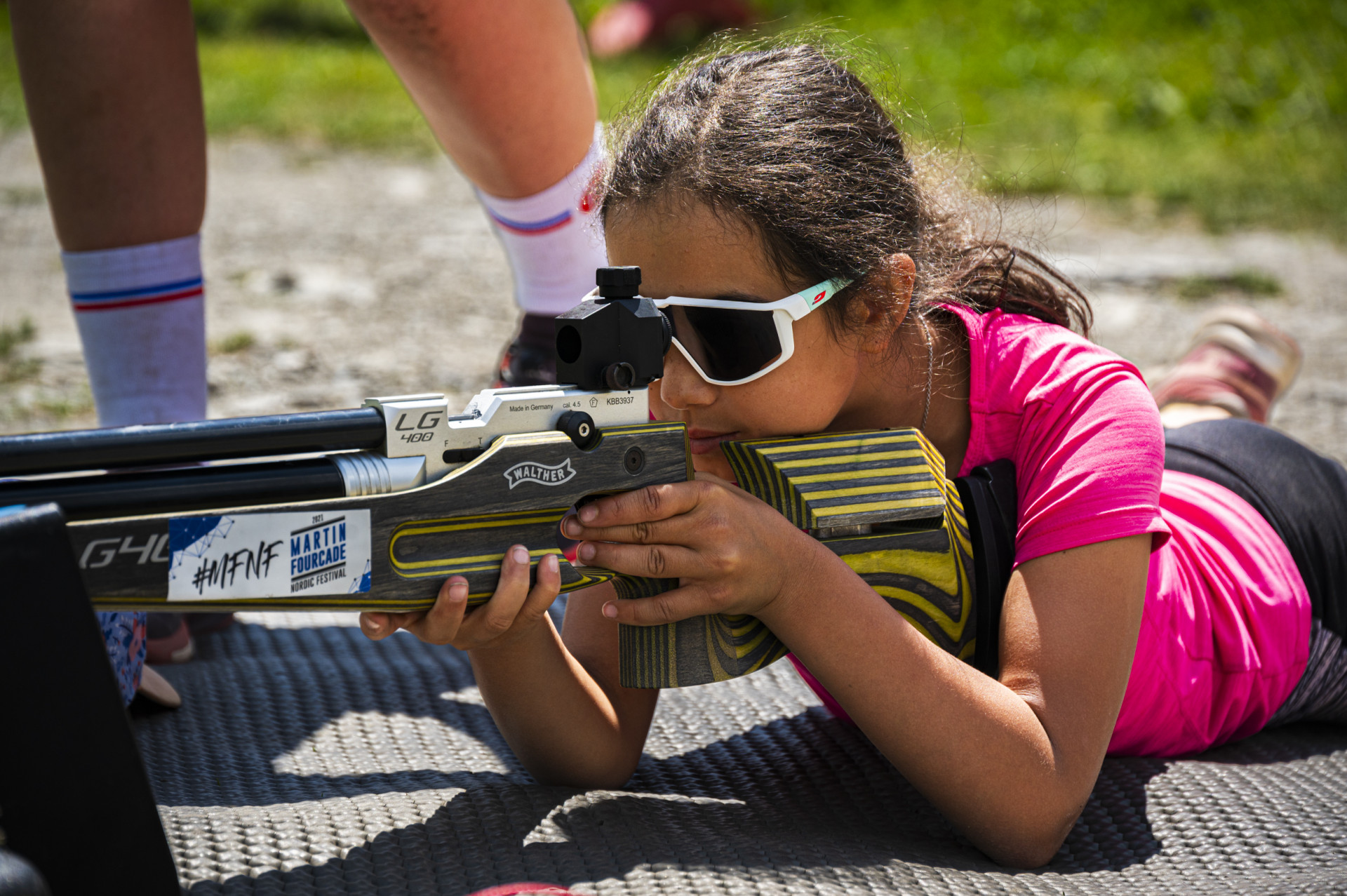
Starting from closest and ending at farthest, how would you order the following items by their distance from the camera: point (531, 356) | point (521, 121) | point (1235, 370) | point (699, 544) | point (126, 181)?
point (699, 544), point (126, 181), point (521, 121), point (531, 356), point (1235, 370)

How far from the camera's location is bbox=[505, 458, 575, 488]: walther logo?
1.43 m

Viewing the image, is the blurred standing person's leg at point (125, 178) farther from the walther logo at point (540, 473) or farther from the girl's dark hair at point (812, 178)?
the walther logo at point (540, 473)

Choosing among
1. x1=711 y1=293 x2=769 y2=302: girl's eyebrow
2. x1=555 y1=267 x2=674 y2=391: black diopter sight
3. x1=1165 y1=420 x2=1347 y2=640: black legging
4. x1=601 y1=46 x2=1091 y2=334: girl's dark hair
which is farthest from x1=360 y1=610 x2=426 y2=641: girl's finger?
x1=1165 y1=420 x2=1347 y2=640: black legging

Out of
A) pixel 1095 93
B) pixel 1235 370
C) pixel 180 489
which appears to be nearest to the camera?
pixel 180 489

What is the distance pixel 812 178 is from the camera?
1.76 metres

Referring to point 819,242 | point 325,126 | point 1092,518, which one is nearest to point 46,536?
point 819,242

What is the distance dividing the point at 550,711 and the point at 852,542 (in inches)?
19.5

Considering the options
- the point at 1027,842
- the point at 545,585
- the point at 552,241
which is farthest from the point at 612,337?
the point at 552,241

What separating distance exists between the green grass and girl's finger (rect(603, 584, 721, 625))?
215 inches

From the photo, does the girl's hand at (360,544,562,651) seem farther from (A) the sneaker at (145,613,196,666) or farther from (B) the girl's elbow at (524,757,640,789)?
(A) the sneaker at (145,613,196,666)

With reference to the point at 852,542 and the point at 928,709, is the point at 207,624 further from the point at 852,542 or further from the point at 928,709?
the point at 928,709

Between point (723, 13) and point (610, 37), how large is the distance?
114 centimetres

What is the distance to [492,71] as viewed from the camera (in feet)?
7.70

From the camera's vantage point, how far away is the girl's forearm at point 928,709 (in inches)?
61.4
